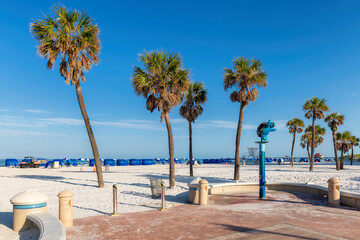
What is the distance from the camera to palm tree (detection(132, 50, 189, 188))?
57.9 ft

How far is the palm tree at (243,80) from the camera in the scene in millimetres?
21141

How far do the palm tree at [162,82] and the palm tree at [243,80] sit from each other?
16.2ft

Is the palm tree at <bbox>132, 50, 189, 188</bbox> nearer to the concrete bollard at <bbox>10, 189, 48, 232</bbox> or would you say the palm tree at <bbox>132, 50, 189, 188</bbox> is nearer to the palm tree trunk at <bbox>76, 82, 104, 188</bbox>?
the palm tree trunk at <bbox>76, 82, 104, 188</bbox>

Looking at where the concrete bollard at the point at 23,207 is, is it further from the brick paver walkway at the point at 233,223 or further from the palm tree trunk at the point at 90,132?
the palm tree trunk at the point at 90,132

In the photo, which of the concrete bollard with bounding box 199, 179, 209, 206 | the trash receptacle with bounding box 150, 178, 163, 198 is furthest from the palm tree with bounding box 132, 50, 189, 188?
the concrete bollard with bounding box 199, 179, 209, 206

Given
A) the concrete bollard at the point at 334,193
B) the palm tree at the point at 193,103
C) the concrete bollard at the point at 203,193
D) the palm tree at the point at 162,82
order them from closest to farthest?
the concrete bollard at the point at 334,193, the concrete bollard at the point at 203,193, the palm tree at the point at 162,82, the palm tree at the point at 193,103

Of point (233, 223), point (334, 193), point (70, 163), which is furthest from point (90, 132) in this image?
point (70, 163)

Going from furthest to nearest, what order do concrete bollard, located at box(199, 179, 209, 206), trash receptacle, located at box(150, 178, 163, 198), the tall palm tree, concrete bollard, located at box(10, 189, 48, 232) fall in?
the tall palm tree → trash receptacle, located at box(150, 178, 163, 198) → concrete bollard, located at box(199, 179, 209, 206) → concrete bollard, located at box(10, 189, 48, 232)

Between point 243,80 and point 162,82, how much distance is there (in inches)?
279

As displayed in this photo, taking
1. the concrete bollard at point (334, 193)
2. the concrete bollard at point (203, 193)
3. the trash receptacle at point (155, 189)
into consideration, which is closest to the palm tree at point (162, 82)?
→ the trash receptacle at point (155, 189)

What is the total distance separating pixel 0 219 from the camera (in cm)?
976

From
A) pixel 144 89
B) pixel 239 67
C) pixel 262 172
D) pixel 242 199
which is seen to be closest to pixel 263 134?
pixel 262 172

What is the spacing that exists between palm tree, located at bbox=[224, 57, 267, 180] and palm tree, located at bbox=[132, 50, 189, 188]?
4.93 meters

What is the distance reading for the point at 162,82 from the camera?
58.5 ft
